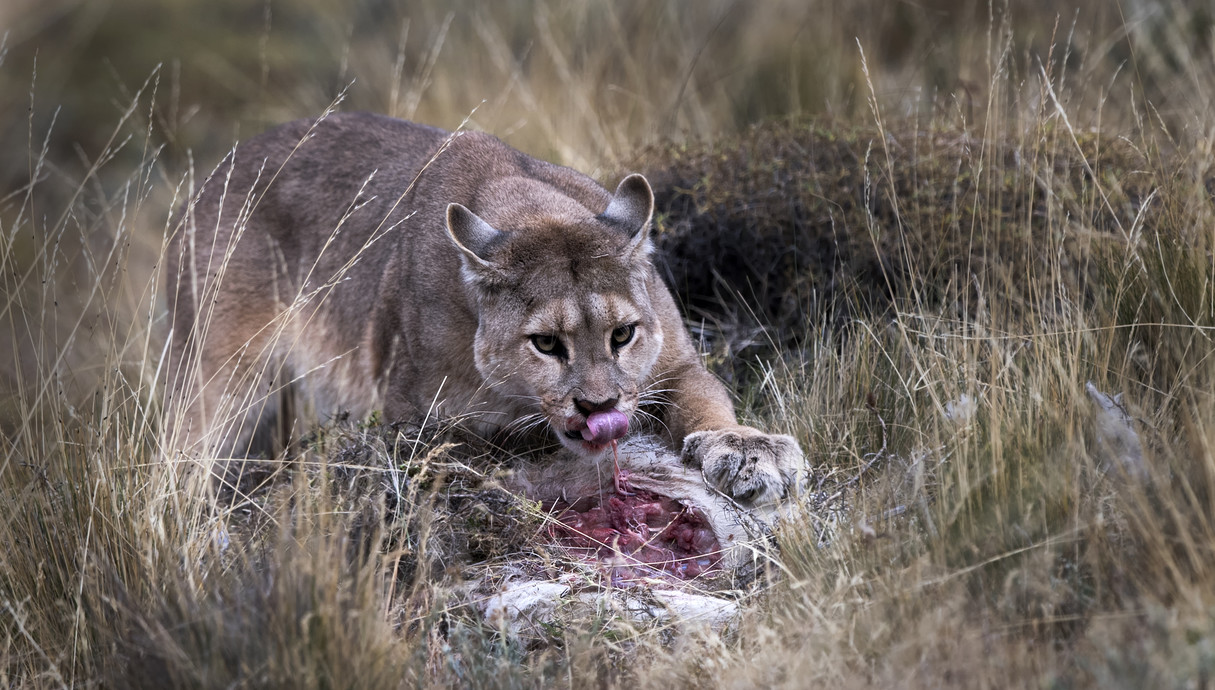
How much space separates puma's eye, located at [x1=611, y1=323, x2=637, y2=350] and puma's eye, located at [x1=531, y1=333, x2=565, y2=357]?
0.74ft

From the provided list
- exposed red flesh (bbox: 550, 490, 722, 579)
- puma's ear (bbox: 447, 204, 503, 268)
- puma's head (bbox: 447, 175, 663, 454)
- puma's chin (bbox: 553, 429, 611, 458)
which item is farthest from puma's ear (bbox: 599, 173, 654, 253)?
exposed red flesh (bbox: 550, 490, 722, 579)

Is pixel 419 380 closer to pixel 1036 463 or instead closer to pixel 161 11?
pixel 1036 463

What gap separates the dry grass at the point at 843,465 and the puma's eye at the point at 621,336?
2.54 ft

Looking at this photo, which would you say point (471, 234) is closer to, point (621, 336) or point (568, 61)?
point (621, 336)

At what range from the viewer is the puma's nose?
14.1ft

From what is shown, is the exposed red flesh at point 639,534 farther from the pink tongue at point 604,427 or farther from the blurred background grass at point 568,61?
the blurred background grass at point 568,61

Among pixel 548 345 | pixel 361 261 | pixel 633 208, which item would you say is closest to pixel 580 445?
pixel 548 345

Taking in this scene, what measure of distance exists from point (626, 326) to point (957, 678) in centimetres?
221

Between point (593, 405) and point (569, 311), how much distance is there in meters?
0.41

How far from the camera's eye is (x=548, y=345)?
4.52 meters

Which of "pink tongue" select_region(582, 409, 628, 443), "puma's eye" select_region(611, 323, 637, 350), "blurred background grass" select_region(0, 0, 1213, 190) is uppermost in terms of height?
"blurred background grass" select_region(0, 0, 1213, 190)

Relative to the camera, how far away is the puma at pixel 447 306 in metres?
4.39

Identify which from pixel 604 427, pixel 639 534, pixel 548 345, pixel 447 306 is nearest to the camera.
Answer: pixel 639 534

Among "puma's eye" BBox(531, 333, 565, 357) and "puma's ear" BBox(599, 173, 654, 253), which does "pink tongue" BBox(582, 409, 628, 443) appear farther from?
"puma's ear" BBox(599, 173, 654, 253)
